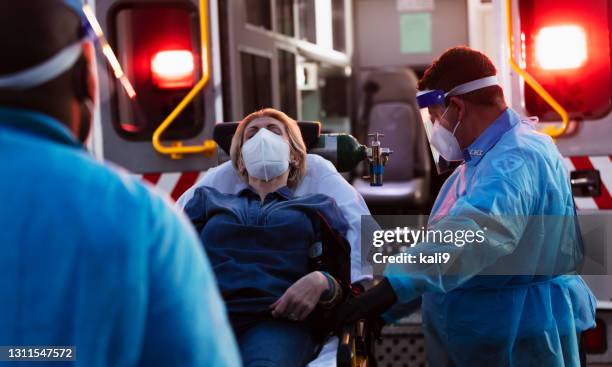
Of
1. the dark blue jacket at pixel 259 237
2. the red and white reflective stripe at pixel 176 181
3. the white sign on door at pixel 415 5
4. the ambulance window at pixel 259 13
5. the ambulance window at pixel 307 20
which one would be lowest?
the dark blue jacket at pixel 259 237

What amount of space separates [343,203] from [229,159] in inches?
22.4

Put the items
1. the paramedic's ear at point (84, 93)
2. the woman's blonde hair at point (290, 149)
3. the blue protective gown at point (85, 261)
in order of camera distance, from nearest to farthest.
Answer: the blue protective gown at point (85, 261) < the paramedic's ear at point (84, 93) < the woman's blonde hair at point (290, 149)

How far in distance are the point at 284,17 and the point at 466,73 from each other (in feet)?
10.6

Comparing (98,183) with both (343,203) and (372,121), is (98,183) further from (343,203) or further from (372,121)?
(372,121)

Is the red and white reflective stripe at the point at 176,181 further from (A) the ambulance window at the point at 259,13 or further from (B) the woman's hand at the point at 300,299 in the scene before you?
(B) the woman's hand at the point at 300,299

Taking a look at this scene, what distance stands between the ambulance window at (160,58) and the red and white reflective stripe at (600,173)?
156 centimetres

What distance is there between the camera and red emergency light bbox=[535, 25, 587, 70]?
366 cm

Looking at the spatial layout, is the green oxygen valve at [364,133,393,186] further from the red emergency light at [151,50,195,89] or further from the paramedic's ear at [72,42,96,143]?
the paramedic's ear at [72,42,96,143]

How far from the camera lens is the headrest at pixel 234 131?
11.0 feet

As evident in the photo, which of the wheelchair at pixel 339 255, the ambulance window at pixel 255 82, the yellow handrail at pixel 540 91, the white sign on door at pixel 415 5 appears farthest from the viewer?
the white sign on door at pixel 415 5

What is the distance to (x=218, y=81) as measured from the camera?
3990 mm

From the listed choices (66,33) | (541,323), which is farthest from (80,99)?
(541,323)

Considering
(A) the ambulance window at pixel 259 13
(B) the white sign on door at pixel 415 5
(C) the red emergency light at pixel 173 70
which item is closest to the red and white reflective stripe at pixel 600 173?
(C) the red emergency light at pixel 173 70

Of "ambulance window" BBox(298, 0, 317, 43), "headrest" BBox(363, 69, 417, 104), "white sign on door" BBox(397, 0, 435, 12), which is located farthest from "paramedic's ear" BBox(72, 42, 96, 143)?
"white sign on door" BBox(397, 0, 435, 12)
